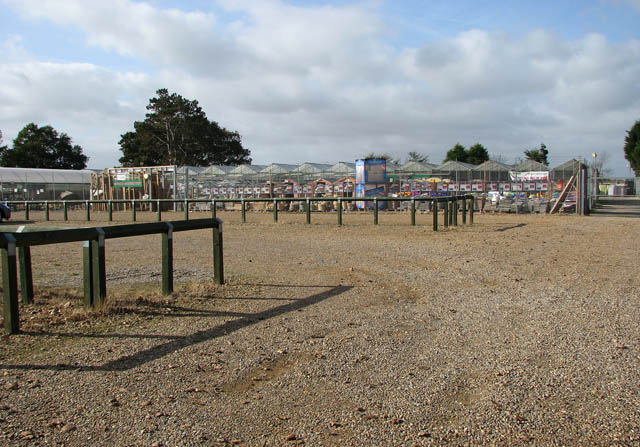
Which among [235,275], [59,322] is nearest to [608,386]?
→ [59,322]

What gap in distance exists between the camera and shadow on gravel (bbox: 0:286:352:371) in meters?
4.09

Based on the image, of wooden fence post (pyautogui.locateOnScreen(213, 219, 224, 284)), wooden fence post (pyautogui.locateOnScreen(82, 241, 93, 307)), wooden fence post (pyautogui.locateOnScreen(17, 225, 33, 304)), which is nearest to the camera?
wooden fence post (pyautogui.locateOnScreen(82, 241, 93, 307))

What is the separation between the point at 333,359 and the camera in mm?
4293

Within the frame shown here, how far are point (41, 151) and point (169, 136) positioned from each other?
1841 cm

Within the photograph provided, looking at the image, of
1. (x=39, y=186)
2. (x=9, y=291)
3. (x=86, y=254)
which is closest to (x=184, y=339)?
(x=9, y=291)

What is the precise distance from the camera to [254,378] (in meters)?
Answer: 3.90

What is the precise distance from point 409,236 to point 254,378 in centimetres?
1032

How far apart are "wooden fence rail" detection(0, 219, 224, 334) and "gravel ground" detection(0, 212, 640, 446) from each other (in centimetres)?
20

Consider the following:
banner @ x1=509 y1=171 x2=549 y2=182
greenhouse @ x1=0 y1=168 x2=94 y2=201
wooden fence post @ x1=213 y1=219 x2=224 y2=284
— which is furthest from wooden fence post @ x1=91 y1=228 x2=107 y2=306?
greenhouse @ x1=0 y1=168 x2=94 y2=201

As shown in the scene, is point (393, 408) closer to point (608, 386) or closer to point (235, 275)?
point (608, 386)

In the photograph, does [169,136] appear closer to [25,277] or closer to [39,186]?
[39,186]

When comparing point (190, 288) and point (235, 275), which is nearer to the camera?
point (190, 288)

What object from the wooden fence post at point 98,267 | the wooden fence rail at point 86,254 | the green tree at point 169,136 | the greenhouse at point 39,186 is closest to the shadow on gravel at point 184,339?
the wooden fence rail at point 86,254

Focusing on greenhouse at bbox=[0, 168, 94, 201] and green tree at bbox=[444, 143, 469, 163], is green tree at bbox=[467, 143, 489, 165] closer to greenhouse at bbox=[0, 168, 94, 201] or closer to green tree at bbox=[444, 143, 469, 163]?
green tree at bbox=[444, 143, 469, 163]
